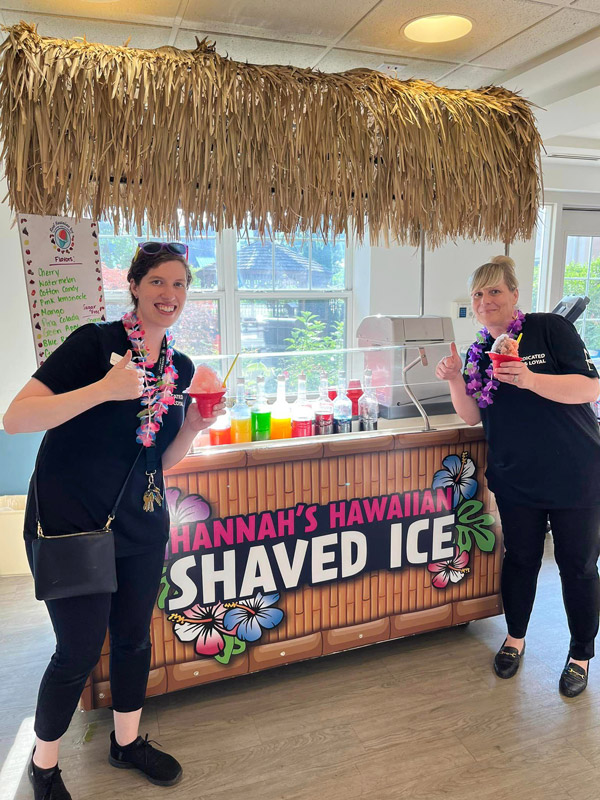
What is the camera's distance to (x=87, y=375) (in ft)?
5.13

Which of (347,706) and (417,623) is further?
(417,623)

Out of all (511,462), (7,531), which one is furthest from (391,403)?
(7,531)

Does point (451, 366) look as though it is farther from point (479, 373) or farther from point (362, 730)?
point (362, 730)

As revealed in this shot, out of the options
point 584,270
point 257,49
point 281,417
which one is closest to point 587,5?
→ point 257,49

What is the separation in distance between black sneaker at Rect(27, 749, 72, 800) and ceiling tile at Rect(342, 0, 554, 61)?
3099 millimetres

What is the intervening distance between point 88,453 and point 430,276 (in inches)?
153

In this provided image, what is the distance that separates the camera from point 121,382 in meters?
1.47

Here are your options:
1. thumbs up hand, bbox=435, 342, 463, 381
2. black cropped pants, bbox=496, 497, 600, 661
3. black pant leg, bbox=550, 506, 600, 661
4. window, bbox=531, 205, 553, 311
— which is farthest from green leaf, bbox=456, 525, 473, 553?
window, bbox=531, 205, 553, 311

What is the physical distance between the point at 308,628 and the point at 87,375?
1468mm

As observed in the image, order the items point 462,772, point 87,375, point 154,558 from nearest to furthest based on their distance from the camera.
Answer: point 87,375 → point 154,558 → point 462,772

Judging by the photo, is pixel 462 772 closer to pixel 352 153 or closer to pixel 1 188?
pixel 352 153

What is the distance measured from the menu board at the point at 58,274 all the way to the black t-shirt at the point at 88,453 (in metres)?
0.68

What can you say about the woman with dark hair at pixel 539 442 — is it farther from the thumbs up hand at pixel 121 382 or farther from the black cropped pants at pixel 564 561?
the thumbs up hand at pixel 121 382

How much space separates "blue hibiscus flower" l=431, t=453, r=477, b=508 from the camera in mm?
2545
